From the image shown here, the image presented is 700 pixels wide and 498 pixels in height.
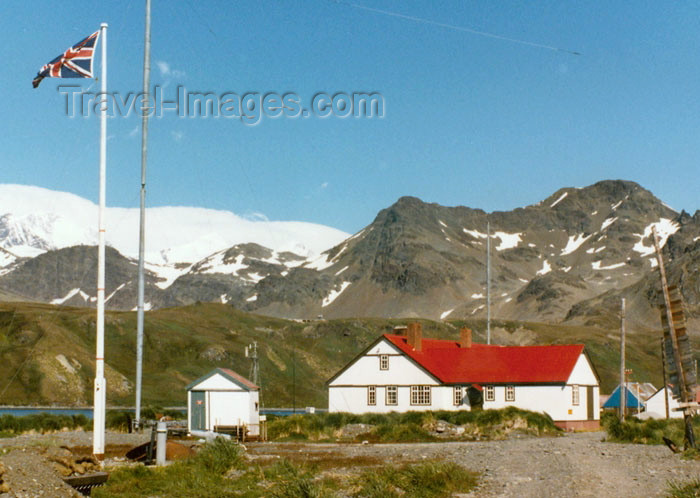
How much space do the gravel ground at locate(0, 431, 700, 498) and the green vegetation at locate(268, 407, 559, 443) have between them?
7.09m

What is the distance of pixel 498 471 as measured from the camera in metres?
28.7

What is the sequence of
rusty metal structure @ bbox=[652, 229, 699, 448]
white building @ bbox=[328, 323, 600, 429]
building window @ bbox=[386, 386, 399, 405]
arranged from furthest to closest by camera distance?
building window @ bbox=[386, 386, 399, 405]
white building @ bbox=[328, 323, 600, 429]
rusty metal structure @ bbox=[652, 229, 699, 448]

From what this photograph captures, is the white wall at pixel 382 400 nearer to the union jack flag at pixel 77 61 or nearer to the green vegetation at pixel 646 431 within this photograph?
the green vegetation at pixel 646 431

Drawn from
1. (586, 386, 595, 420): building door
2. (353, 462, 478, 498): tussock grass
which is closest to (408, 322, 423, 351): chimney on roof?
(586, 386, 595, 420): building door

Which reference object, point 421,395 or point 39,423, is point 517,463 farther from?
point 39,423

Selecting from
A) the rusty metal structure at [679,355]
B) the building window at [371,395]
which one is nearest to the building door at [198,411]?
the building window at [371,395]

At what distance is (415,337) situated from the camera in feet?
225

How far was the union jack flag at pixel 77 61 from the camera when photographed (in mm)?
26875

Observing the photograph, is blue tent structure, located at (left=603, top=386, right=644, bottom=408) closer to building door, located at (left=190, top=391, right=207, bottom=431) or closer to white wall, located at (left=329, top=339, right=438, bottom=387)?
white wall, located at (left=329, top=339, right=438, bottom=387)

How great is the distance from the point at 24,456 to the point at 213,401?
99.0 ft

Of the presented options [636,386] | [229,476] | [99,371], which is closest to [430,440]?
[229,476]

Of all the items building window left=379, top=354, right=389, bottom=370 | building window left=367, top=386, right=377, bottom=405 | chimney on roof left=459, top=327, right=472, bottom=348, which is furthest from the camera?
chimney on roof left=459, top=327, right=472, bottom=348

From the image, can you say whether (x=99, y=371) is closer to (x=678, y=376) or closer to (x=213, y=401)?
(x=678, y=376)

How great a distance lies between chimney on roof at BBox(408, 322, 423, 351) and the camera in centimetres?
6806
